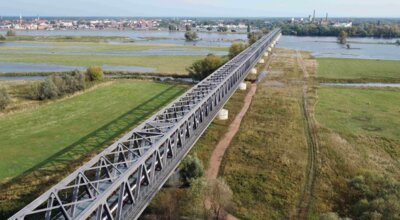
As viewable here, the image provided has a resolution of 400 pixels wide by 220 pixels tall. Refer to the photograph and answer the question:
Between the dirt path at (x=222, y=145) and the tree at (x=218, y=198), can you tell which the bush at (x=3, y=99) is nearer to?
the dirt path at (x=222, y=145)

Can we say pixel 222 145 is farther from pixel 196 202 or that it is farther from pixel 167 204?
pixel 196 202

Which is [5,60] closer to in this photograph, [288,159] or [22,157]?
[22,157]

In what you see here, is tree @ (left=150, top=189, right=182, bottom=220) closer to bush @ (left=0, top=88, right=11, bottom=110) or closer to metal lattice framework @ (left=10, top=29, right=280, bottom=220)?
metal lattice framework @ (left=10, top=29, right=280, bottom=220)

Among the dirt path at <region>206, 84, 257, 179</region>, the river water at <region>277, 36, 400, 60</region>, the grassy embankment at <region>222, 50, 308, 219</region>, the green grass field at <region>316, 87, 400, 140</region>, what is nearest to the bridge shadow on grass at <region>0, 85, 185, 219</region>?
the dirt path at <region>206, 84, 257, 179</region>

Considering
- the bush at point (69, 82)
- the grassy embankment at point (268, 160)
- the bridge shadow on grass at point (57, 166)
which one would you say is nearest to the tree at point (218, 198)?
the grassy embankment at point (268, 160)

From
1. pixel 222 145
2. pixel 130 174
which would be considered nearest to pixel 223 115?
pixel 222 145

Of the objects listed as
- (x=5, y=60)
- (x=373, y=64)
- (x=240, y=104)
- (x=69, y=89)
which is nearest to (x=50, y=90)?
(x=69, y=89)
